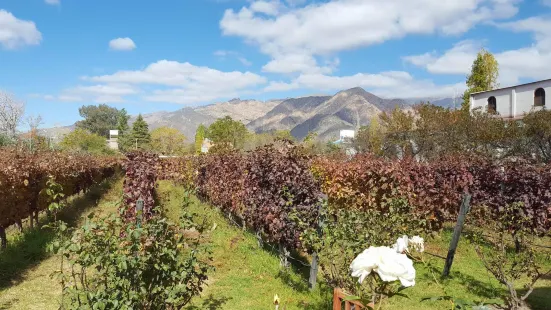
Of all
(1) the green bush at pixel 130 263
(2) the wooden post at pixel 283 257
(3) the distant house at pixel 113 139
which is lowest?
(2) the wooden post at pixel 283 257

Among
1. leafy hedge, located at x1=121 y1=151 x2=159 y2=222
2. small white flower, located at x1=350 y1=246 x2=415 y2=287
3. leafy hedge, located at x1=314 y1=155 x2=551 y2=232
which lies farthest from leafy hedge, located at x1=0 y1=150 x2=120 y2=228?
small white flower, located at x1=350 y1=246 x2=415 y2=287

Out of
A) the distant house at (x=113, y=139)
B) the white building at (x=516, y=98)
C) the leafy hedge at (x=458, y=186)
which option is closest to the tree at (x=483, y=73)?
the white building at (x=516, y=98)

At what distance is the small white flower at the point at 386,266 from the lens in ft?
5.14

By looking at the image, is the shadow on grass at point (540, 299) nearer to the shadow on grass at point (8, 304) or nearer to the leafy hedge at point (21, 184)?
the shadow on grass at point (8, 304)

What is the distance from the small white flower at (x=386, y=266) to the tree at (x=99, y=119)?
123412mm

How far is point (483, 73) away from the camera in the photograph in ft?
145

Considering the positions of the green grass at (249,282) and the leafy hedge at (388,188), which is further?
the leafy hedge at (388,188)

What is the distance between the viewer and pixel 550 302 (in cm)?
618

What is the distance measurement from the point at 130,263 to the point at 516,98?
4410 centimetres

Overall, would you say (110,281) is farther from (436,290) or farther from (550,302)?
(550,302)

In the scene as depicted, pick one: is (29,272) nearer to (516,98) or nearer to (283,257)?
(283,257)

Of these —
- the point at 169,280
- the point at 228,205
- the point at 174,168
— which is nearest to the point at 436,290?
the point at 169,280

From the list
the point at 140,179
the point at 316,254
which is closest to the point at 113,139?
the point at 140,179

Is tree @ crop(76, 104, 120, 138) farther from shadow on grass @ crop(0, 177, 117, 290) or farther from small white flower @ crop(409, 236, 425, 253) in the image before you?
small white flower @ crop(409, 236, 425, 253)
